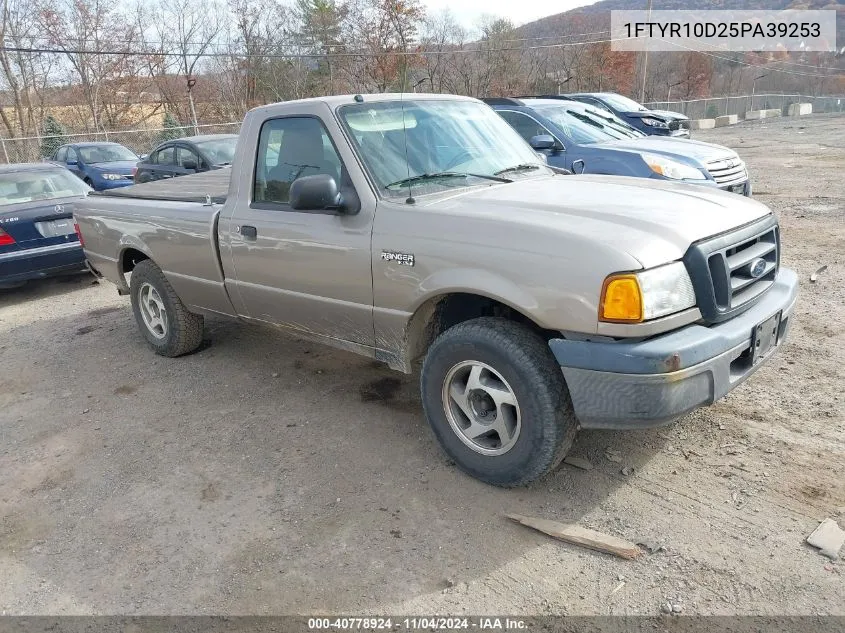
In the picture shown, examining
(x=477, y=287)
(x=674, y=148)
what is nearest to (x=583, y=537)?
(x=477, y=287)

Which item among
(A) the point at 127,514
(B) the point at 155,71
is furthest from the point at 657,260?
(B) the point at 155,71

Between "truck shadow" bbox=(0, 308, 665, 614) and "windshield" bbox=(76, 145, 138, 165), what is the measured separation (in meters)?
12.2

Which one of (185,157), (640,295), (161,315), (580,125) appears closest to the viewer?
(640,295)

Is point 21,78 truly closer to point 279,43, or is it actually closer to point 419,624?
point 279,43

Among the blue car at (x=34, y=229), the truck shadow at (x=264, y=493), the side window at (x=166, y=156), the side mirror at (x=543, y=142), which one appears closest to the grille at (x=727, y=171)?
the side mirror at (x=543, y=142)

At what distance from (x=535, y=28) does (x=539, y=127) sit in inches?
1944

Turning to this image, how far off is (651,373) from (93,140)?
91.0 feet

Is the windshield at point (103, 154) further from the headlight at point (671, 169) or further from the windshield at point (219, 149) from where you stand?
the headlight at point (671, 169)

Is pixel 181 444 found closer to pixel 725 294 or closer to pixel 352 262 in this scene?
pixel 352 262

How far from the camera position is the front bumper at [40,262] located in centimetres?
743

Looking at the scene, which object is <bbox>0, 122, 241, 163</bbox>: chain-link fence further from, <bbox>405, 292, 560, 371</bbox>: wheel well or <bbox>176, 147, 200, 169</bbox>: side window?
<bbox>405, 292, 560, 371</bbox>: wheel well

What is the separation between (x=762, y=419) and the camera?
373 cm

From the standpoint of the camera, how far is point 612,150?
313 inches

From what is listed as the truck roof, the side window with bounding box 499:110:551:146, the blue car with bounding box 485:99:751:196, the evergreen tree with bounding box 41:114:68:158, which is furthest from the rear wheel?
the evergreen tree with bounding box 41:114:68:158
